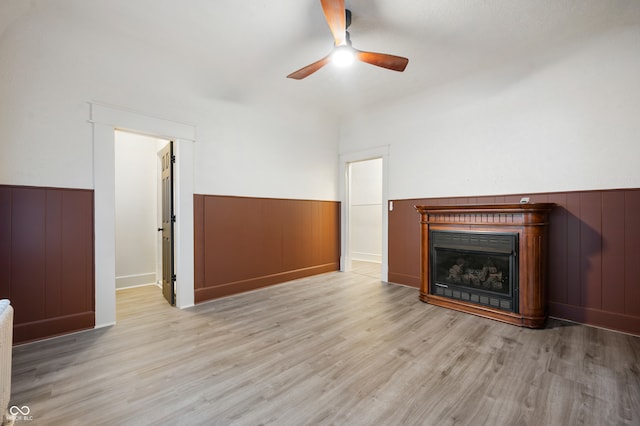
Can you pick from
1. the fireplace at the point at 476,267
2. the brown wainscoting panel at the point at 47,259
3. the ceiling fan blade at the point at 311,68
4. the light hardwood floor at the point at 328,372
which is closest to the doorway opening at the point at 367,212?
the fireplace at the point at 476,267

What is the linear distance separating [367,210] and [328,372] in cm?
503

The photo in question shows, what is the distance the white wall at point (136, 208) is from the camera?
4.14m

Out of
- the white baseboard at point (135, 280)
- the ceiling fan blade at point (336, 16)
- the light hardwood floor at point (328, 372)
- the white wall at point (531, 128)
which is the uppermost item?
the ceiling fan blade at point (336, 16)

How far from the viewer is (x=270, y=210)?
415 centimetres

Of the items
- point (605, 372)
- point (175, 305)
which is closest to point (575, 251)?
point (605, 372)

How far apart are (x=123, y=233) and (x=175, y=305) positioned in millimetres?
1754

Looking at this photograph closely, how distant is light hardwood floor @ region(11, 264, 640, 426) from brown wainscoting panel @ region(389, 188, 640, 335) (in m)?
0.23

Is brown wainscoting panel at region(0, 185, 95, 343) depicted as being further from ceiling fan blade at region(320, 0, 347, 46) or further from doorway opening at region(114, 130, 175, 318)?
ceiling fan blade at region(320, 0, 347, 46)

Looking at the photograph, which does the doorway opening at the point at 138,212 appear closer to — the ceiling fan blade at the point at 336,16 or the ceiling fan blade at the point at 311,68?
the ceiling fan blade at the point at 311,68

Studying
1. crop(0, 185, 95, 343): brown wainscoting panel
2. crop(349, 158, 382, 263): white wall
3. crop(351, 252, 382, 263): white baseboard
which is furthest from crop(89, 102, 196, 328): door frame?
crop(351, 252, 382, 263): white baseboard

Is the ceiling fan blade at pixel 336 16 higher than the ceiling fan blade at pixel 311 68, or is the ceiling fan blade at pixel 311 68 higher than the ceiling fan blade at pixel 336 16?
the ceiling fan blade at pixel 336 16

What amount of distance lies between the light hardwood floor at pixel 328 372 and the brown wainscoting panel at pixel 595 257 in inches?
9.0

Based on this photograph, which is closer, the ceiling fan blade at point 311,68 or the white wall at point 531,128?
the ceiling fan blade at point 311,68

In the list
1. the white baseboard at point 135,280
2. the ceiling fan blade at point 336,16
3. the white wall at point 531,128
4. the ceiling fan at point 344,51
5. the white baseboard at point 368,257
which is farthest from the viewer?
the white baseboard at point 368,257
